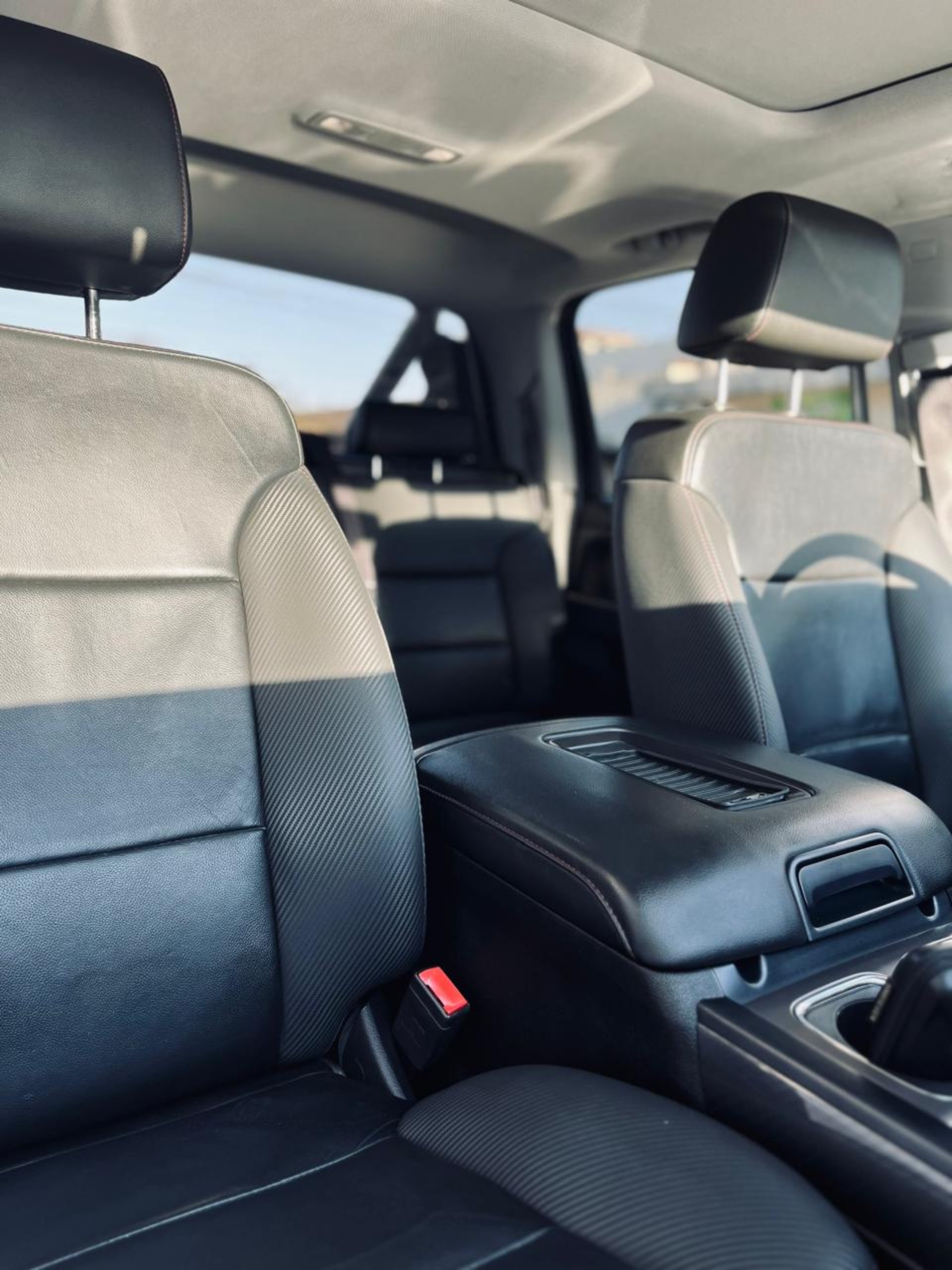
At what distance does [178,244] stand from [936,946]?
1.07m

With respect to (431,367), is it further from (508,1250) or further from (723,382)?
(508,1250)

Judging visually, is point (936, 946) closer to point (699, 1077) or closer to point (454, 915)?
point (699, 1077)

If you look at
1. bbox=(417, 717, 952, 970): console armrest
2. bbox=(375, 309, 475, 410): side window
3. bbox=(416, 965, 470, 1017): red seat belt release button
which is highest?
bbox=(375, 309, 475, 410): side window

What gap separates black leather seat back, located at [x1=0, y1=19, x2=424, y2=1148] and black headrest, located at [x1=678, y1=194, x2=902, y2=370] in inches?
35.4

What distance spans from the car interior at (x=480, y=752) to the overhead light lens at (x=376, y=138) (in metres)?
0.01

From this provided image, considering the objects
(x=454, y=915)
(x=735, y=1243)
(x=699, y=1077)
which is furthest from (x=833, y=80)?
(x=735, y=1243)

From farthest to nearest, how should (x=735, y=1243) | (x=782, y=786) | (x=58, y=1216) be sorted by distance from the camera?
(x=782, y=786)
(x=58, y=1216)
(x=735, y=1243)

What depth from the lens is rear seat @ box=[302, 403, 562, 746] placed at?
9.14ft

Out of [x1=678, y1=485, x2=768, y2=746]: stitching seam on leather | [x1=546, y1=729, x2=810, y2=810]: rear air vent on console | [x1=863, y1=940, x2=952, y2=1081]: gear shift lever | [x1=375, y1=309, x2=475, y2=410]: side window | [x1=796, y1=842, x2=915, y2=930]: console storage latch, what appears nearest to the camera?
[x1=863, y1=940, x2=952, y2=1081]: gear shift lever

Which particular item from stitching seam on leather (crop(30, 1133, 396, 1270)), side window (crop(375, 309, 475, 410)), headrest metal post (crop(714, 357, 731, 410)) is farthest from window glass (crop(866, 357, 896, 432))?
stitching seam on leather (crop(30, 1133, 396, 1270))

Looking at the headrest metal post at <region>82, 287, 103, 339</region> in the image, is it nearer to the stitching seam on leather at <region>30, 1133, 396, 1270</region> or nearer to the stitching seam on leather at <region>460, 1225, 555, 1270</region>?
the stitching seam on leather at <region>30, 1133, 396, 1270</region>

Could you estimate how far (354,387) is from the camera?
134 inches

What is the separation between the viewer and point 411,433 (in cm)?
313

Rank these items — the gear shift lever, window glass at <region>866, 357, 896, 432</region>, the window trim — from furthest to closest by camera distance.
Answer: the window trim, window glass at <region>866, 357, 896, 432</region>, the gear shift lever
